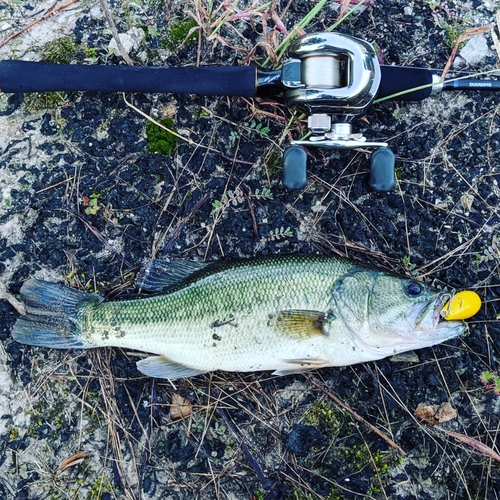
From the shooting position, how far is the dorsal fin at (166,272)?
3.44 meters

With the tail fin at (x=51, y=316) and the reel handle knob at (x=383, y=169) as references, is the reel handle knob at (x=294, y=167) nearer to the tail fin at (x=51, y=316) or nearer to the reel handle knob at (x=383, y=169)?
the reel handle knob at (x=383, y=169)

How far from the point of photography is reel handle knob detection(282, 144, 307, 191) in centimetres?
333

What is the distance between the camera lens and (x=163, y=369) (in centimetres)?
332

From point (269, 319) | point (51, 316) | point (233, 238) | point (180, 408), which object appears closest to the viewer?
point (269, 319)

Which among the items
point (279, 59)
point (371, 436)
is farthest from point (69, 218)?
point (371, 436)

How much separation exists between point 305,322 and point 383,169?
1159 mm

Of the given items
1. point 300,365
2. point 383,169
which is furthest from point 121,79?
point 300,365

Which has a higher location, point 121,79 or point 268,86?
point 121,79

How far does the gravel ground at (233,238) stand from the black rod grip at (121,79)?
308 millimetres

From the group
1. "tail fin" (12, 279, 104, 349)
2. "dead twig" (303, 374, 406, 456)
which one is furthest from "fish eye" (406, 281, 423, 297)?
"tail fin" (12, 279, 104, 349)

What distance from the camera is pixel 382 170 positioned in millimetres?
3338

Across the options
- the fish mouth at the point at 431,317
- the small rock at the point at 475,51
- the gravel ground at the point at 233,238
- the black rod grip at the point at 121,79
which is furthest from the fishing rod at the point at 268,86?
the fish mouth at the point at 431,317

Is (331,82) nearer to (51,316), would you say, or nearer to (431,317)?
(431,317)

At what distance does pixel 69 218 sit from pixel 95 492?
196cm
